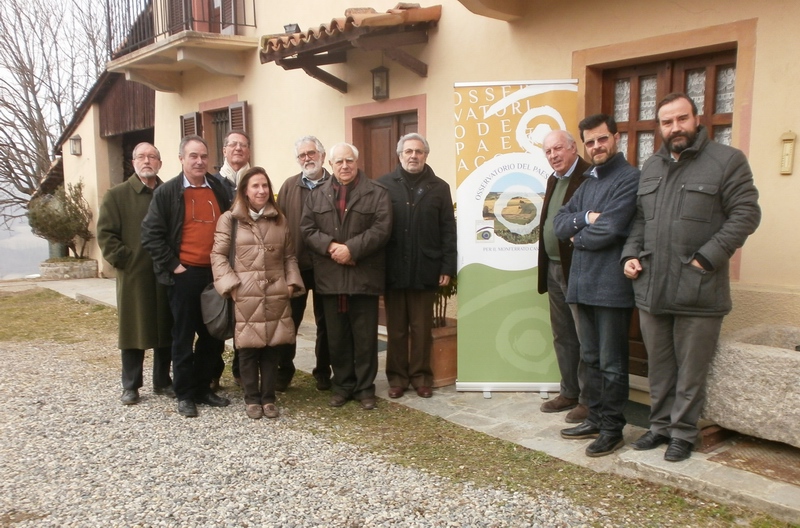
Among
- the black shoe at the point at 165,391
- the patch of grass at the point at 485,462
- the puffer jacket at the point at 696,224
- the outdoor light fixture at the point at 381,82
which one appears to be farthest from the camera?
the outdoor light fixture at the point at 381,82

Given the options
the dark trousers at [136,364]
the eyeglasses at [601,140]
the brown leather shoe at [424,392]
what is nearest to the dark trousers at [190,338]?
the dark trousers at [136,364]

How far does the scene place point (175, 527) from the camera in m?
3.06

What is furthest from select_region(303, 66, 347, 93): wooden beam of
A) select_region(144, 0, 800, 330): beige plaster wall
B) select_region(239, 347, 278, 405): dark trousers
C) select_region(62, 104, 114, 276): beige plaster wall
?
select_region(62, 104, 114, 276): beige plaster wall

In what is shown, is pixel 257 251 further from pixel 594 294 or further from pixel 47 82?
pixel 47 82

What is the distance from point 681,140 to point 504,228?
165 centimetres

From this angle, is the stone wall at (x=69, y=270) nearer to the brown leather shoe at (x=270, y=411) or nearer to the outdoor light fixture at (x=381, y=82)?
the outdoor light fixture at (x=381, y=82)

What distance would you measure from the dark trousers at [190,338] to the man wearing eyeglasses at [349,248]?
0.79 m

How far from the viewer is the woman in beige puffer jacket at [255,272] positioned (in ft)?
14.5

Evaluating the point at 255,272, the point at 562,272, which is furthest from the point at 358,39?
the point at 562,272

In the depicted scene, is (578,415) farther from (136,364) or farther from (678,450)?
(136,364)

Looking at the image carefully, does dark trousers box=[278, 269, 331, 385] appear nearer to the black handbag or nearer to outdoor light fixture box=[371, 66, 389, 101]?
the black handbag

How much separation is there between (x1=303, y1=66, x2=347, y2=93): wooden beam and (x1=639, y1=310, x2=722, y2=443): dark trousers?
4.59 meters

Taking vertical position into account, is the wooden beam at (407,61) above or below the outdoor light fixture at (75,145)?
above

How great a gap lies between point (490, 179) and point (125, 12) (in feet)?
26.2
